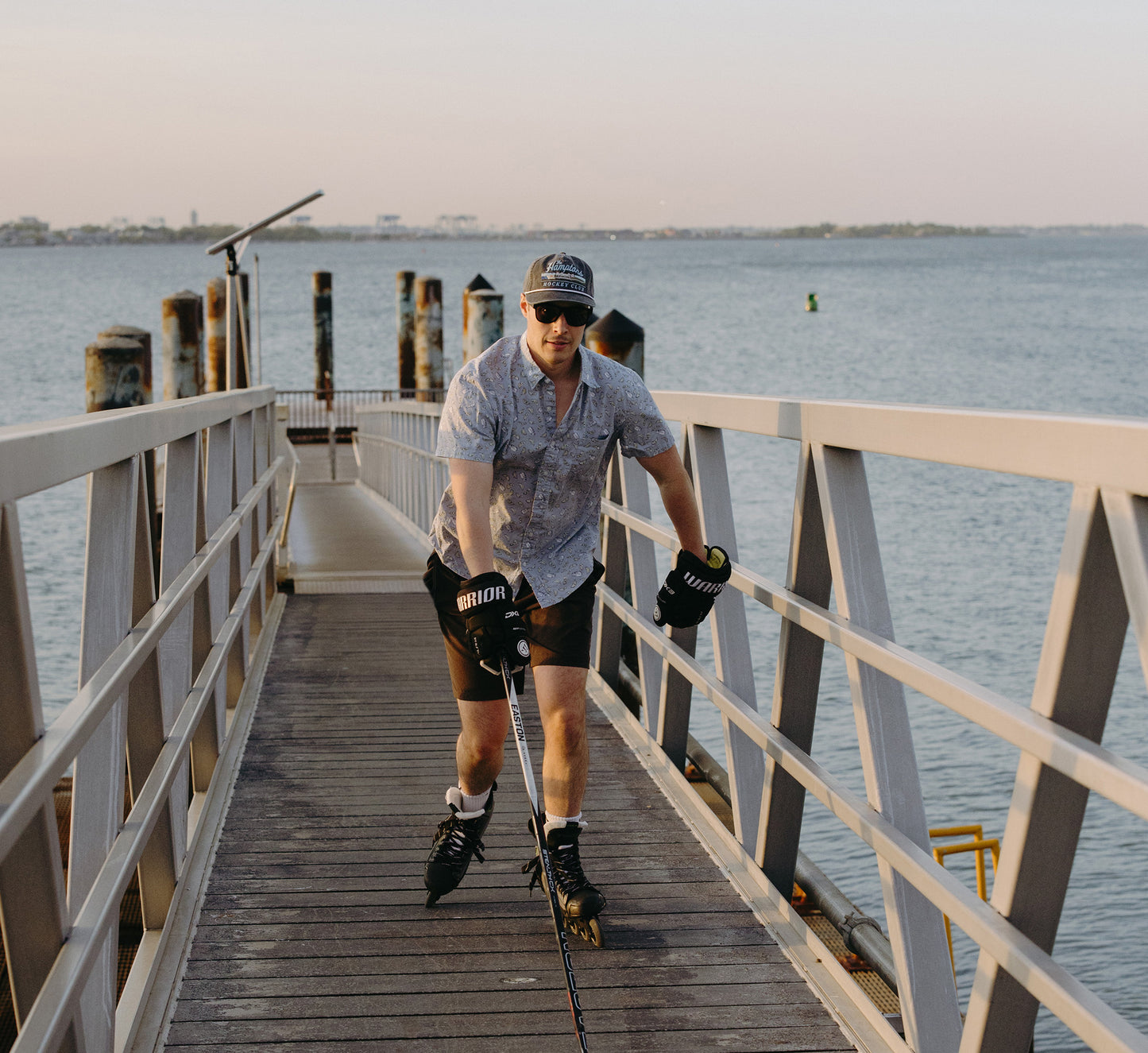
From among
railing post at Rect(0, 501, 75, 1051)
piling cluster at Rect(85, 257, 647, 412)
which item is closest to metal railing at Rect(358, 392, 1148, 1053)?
railing post at Rect(0, 501, 75, 1051)

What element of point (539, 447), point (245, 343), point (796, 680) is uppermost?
point (539, 447)

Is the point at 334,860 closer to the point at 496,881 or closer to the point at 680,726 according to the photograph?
the point at 496,881

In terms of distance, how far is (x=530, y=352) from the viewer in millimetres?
3438

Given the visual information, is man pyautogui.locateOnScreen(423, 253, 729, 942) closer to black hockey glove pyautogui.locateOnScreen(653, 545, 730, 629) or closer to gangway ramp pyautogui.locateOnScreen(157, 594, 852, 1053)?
black hockey glove pyautogui.locateOnScreen(653, 545, 730, 629)

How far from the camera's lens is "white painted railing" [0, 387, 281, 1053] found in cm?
204

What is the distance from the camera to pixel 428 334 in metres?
29.4

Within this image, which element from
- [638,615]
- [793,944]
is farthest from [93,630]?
[638,615]

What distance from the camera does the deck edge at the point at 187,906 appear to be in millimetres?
2961

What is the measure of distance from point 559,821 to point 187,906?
1.00 metres

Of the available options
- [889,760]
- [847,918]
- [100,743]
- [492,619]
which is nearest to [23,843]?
[100,743]

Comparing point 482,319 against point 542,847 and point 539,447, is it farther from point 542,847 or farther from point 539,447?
point 542,847

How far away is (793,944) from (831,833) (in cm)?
948

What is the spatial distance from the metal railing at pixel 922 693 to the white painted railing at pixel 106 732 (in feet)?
4.54

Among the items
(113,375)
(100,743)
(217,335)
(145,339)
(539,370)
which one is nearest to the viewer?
(100,743)
